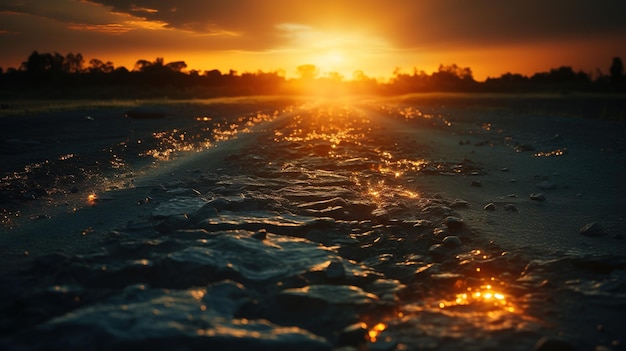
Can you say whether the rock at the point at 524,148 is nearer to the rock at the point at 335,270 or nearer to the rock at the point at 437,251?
the rock at the point at 437,251

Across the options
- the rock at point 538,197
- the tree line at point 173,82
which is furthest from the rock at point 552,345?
the tree line at point 173,82

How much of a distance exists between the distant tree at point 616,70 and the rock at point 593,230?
6949 cm

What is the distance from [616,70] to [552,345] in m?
74.5

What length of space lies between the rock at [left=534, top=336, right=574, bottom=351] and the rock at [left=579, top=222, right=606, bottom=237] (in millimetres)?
1936

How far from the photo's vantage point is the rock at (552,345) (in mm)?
2094

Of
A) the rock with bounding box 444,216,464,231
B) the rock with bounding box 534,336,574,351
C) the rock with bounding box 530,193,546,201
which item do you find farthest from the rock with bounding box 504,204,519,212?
the rock with bounding box 534,336,574,351

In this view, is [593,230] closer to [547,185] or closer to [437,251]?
[437,251]

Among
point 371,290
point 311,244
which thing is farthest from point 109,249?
point 371,290

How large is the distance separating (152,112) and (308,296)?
1670 centimetres

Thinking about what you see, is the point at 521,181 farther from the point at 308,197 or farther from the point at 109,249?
the point at 109,249

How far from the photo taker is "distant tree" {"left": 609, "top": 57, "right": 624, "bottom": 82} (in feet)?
203

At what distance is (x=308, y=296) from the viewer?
256cm

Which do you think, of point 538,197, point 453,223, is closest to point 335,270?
point 453,223

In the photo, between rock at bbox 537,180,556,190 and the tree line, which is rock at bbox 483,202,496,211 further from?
the tree line
